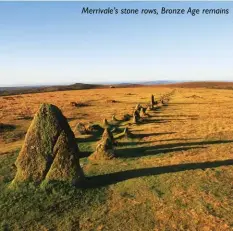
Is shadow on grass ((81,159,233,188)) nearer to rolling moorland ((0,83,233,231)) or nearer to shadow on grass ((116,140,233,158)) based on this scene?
rolling moorland ((0,83,233,231))

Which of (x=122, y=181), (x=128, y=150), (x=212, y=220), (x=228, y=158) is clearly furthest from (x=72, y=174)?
(x=228, y=158)

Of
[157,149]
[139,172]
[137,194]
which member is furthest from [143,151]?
[137,194]

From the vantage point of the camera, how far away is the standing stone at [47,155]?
55.3 feet

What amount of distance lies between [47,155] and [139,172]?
607 cm

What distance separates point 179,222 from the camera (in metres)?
13.8

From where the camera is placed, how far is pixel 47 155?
16969 mm

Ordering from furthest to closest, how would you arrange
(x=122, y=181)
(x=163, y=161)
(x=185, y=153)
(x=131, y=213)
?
(x=185, y=153), (x=163, y=161), (x=122, y=181), (x=131, y=213)

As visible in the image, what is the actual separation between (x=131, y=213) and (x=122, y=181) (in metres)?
3.99

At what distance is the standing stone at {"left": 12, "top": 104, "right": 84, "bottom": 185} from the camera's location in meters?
16.9

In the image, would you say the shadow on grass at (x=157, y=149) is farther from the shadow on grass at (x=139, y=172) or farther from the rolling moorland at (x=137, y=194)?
the shadow on grass at (x=139, y=172)

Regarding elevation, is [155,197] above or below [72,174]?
below

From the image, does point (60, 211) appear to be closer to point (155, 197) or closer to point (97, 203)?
point (97, 203)

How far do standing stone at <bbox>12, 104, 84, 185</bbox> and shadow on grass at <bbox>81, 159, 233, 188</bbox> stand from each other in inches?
55.2

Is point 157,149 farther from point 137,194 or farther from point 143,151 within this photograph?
point 137,194
